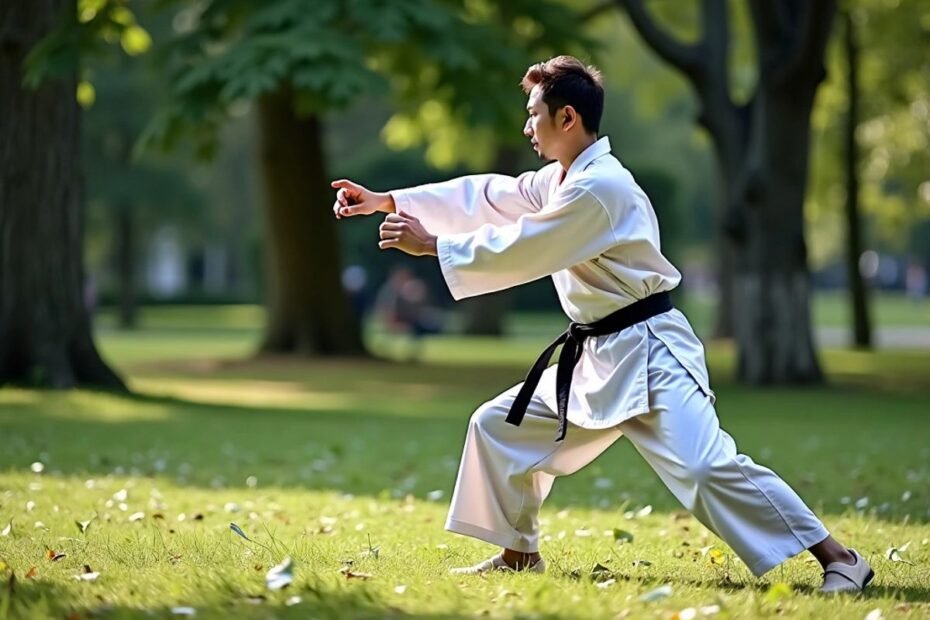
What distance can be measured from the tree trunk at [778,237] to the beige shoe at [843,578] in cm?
1471

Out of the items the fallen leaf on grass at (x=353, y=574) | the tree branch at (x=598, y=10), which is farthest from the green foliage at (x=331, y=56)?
the fallen leaf on grass at (x=353, y=574)

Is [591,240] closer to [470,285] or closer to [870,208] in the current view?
[470,285]

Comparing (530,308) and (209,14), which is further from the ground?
(209,14)

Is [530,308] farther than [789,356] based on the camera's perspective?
Yes

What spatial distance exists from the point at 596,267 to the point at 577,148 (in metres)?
0.49

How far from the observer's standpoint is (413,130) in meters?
29.8

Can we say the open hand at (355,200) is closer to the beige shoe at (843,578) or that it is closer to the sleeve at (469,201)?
the sleeve at (469,201)

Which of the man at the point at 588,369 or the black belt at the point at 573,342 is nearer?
the man at the point at 588,369

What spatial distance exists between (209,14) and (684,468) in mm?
14608

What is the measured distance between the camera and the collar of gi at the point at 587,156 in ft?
19.0

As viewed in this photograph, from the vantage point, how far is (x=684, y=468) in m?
5.46

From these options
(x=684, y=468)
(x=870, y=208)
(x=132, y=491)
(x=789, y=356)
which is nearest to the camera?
(x=684, y=468)

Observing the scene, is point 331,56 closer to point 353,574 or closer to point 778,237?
point 778,237

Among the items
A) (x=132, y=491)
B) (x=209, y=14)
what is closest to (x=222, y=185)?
(x=209, y=14)
